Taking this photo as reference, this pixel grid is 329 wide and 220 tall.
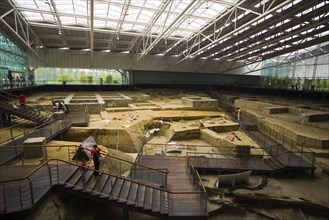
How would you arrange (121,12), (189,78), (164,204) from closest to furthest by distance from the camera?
1. (164,204)
2. (121,12)
3. (189,78)

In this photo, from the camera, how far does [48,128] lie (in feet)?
38.4

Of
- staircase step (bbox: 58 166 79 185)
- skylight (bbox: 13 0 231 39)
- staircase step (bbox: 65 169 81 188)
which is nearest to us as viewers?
staircase step (bbox: 65 169 81 188)

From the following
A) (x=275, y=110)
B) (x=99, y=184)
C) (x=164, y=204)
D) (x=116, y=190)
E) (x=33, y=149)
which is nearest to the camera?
(x=99, y=184)

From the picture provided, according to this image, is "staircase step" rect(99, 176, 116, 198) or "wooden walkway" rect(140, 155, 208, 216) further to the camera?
"wooden walkway" rect(140, 155, 208, 216)

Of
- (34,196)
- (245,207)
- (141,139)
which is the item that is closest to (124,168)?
(141,139)

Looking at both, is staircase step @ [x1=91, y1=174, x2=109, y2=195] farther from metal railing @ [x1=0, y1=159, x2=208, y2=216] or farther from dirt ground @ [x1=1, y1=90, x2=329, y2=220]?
dirt ground @ [x1=1, y1=90, x2=329, y2=220]

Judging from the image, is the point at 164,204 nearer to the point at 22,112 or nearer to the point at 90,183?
the point at 90,183

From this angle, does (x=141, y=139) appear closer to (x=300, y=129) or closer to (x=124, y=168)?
(x=124, y=168)

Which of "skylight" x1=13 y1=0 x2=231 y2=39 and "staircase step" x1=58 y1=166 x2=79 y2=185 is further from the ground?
"skylight" x1=13 y1=0 x2=231 y2=39

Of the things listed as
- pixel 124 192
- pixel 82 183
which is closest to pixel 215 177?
pixel 124 192

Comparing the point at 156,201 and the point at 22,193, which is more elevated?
the point at 22,193

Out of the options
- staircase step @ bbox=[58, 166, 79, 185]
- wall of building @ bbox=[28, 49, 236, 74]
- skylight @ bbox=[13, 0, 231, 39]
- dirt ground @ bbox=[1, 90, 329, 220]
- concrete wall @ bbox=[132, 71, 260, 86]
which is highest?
skylight @ bbox=[13, 0, 231, 39]

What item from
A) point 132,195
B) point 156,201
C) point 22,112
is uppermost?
point 22,112

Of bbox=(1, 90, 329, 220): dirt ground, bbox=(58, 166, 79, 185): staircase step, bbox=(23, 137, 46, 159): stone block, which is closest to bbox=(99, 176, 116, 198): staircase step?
bbox=(58, 166, 79, 185): staircase step
